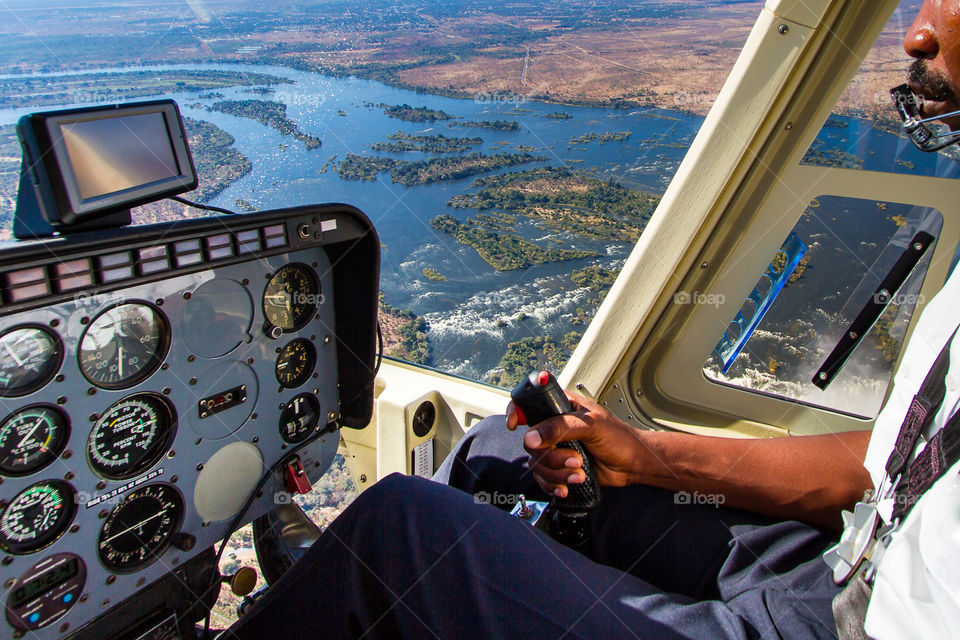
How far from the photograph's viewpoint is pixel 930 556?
73cm

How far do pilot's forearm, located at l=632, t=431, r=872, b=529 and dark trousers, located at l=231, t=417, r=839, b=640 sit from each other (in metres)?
0.10

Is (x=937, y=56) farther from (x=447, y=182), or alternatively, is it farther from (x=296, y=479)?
(x=296, y=479)

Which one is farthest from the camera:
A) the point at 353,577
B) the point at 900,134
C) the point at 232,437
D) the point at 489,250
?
the point at 489,250

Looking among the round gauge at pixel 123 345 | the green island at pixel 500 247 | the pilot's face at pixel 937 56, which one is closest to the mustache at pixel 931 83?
the pilot's face at pixel 937 56

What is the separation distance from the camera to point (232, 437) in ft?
5.35

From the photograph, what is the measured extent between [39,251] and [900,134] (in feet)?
5.97

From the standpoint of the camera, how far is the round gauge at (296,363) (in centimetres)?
172

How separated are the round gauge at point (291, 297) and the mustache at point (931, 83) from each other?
1.42 metres

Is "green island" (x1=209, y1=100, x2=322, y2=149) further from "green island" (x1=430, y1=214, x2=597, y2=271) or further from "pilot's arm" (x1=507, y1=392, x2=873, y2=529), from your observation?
"pilot's arm" (x1=507, y1=392, x2=873, y2=529)

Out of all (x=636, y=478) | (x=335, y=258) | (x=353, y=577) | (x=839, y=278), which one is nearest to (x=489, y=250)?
(x=335, y=258)

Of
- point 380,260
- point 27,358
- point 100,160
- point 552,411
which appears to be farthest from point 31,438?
point 552,411

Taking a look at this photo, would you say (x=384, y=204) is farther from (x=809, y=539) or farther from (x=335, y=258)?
(x=809, y=539)

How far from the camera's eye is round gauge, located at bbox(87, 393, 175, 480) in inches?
52.7

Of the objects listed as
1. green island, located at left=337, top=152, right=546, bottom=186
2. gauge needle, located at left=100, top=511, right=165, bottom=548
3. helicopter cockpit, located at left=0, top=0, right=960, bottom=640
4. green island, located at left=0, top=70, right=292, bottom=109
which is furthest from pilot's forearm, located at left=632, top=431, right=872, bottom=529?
green island, located at left=0, top=70, right=292, bottom=109
